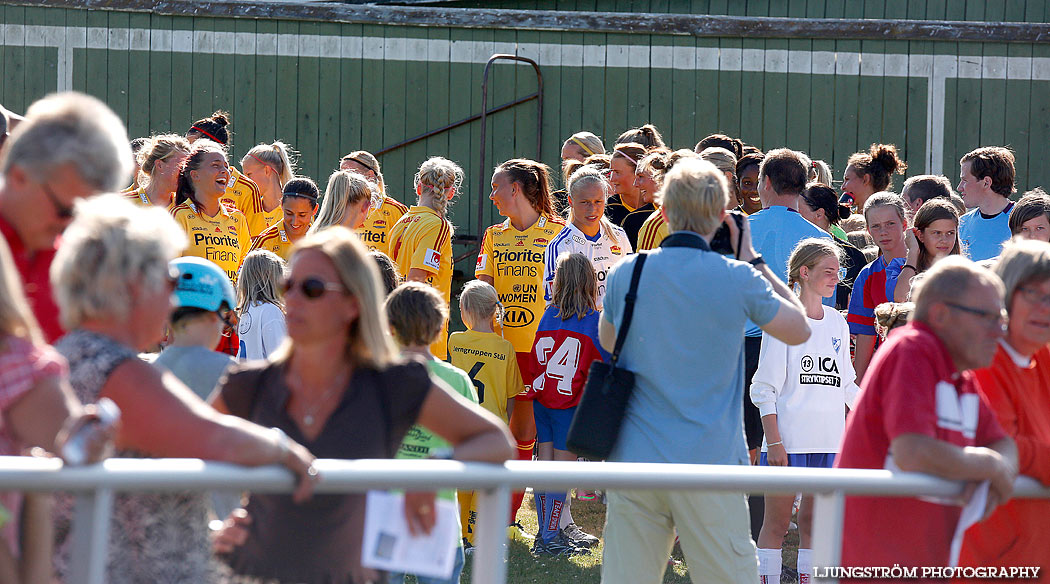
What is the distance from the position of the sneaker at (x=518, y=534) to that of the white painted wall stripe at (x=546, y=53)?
6.47 m

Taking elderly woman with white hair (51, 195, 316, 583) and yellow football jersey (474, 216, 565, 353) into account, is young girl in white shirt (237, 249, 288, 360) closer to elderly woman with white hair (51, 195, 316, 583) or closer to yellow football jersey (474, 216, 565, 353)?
yellow football jersey (474, 216, 565, 353)

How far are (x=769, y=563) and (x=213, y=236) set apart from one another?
328 centimetres

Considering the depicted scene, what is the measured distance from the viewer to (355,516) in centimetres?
244

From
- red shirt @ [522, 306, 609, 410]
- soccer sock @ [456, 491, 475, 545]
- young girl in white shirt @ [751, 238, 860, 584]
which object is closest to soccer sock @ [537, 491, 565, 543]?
soccer sock @ [456, 491, 475, 545]

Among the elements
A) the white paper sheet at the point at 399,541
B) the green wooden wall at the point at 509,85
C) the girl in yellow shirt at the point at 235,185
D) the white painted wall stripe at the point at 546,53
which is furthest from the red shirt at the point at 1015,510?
the white painted wall stripe at the point at 546,53

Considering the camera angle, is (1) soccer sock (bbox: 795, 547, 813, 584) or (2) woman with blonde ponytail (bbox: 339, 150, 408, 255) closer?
(1) soccer sock (bbox: 795, 547, 813, 584)

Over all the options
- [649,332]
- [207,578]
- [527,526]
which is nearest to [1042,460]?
[649,332]

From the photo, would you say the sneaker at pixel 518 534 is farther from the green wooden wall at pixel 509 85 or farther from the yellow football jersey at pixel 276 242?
the green wooden wall at pixel 509 85

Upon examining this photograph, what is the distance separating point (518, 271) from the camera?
629 centimetres

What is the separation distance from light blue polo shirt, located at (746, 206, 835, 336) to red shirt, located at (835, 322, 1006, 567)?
9.55 feet

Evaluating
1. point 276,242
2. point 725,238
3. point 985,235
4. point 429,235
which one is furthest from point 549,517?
point 985,235

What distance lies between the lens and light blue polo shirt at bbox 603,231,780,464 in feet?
12.0

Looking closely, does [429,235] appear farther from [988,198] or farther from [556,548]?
[988,198]

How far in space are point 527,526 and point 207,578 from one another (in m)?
4.14
